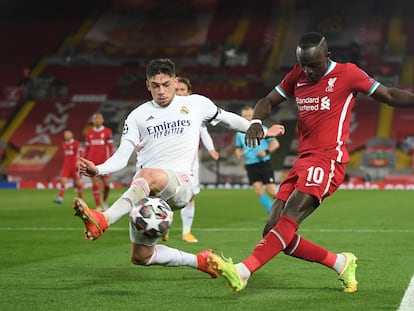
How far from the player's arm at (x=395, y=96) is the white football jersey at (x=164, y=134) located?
1570 mm

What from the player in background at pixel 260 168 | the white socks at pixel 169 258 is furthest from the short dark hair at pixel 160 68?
the player in background at pixel 260 168

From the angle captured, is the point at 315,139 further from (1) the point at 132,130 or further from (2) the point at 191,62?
(2) the point at 191,62

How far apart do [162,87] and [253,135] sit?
37.4 inches

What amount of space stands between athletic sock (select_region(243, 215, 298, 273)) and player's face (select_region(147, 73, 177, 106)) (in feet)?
4.72

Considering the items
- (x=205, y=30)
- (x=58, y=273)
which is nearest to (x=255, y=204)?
(x=58, y=273)

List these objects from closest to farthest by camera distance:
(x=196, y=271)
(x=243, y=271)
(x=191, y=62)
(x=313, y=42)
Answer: (x=243, y=271), (x=313, y=42), (x=196, y=271), (x=191, y=62)

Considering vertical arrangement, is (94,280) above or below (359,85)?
below

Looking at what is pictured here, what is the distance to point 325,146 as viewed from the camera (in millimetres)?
6496

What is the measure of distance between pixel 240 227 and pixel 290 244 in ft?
22.1

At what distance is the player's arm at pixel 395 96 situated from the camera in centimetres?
632

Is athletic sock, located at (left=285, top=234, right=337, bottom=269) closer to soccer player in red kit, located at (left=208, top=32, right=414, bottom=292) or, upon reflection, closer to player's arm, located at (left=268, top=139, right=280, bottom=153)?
soccer player in red kit, located at (left=208, top=32, right=414, bottom=292)

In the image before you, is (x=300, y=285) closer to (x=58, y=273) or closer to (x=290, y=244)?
(x=290, y=244)

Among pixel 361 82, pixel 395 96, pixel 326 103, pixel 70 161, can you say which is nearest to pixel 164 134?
pixel 326 103

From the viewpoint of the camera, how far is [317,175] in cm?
636
